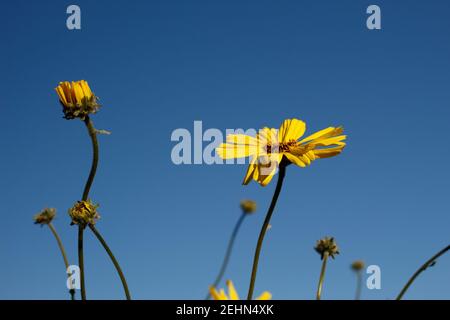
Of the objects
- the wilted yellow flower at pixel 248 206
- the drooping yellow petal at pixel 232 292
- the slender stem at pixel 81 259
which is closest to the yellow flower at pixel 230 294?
the drooping yellow petal at pixel 232 292

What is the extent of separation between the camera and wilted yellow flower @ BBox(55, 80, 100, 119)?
281cm

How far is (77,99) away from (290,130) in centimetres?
117

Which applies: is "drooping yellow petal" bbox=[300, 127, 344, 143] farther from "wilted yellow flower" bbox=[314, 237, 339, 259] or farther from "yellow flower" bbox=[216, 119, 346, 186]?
"wilted yellow flower" bbox=[314, 237, 339, 259]

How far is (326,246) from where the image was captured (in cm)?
319

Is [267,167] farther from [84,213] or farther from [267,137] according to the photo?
[84,213]

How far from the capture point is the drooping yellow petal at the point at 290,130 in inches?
102

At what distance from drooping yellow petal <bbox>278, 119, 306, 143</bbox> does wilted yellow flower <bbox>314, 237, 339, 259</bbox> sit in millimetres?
812

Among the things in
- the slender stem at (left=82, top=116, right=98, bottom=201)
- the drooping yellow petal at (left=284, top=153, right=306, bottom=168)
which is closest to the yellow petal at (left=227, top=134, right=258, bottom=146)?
the drooping yellow petal at (left=284, top=153, right=306, bottom=168)

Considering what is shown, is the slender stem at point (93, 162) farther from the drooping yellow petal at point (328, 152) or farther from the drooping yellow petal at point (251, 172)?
the drooping yellow petal at point (328, 152)

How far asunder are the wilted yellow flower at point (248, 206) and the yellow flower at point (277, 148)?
187cm
